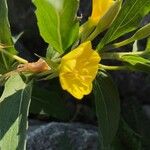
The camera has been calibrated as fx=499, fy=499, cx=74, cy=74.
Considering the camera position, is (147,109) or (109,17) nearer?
(109,17)

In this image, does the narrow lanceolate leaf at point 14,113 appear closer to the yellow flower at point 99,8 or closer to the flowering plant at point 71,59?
the flowering plant at point 71,59

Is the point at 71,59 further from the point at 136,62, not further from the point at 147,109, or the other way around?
the point at 147,109

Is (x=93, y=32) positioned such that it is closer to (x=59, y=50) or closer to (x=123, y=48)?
(x=59, y=50)

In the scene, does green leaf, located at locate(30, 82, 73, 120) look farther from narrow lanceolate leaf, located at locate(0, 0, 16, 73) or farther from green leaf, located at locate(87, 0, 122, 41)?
green leaf, located at locate(87, 0, 122, 41)

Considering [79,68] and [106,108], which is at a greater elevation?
[79,68]

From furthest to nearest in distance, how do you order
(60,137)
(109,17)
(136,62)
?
(60,137)
(136,62)
(109,17)

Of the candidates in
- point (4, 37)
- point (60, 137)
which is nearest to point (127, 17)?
point (4, 37)

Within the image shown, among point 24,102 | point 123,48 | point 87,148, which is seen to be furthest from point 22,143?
point 123,48
